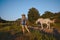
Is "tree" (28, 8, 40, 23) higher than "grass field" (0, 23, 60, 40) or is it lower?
higher

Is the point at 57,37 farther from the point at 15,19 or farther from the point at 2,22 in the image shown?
the point at 2,22

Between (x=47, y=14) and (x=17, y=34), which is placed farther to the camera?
(x=47, y=14)

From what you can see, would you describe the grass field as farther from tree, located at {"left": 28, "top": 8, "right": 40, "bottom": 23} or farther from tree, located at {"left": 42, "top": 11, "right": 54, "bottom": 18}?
tree, located at {"left": 42, "top": 11, "right": 54, "bottom": 18}

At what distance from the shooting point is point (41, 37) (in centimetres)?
203

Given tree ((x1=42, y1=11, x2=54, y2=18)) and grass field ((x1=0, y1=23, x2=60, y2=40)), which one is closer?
grass field ((x1=0, y1=23, x2=60, y2=40))

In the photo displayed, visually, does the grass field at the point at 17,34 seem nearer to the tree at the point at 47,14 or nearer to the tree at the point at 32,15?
the tree at the point at 32,15

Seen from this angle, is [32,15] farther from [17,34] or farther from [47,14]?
[17,34]

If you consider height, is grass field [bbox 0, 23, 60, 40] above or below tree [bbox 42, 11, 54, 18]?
below

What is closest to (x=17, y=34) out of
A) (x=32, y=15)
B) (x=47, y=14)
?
(x=32, y=15)

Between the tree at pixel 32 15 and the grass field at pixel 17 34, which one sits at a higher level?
the tree at pixel 32 15

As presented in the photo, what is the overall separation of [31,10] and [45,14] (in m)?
0.23

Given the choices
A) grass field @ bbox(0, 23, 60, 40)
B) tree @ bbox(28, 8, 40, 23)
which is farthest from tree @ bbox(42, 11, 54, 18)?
grass field @ bbox(0, 23, 60, 40)

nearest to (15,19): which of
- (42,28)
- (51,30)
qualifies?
(42,28)

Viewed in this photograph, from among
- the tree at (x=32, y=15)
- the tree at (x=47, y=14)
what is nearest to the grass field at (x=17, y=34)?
the tree at (x=32, y=15)
